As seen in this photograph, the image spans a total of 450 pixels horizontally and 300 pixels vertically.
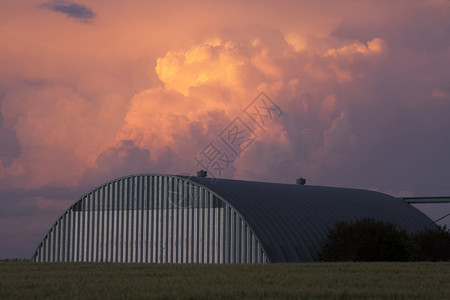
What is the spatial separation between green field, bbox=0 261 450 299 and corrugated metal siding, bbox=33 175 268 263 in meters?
13.0

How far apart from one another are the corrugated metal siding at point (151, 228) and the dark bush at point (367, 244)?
23.4 ft

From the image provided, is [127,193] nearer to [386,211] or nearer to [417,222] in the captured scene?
[386,211]

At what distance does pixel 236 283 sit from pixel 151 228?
26728 mm

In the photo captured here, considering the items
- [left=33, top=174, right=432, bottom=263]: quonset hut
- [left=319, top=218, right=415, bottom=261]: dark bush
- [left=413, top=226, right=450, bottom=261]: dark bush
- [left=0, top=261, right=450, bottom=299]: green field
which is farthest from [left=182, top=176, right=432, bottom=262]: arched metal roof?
[left=0, top=261, right=450, bottom=299]: green field

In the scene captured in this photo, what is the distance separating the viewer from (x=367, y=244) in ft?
167

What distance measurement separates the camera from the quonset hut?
48.1 metres

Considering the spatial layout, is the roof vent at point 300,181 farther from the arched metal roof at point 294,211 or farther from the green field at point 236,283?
the green field at point 236,283

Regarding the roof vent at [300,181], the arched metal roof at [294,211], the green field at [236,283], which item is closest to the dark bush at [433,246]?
the arched metal roof at [294,211]

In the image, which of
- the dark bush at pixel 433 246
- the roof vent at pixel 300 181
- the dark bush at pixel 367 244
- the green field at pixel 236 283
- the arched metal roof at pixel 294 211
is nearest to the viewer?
the green field at pixel 236 283

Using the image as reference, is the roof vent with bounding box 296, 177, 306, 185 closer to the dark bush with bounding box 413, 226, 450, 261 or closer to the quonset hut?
the quonset hut

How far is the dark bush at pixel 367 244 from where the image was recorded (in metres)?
50.5

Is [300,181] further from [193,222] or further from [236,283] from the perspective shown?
[236,283]

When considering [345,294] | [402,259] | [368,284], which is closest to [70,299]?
[345,294]

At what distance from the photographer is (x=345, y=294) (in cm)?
2367
